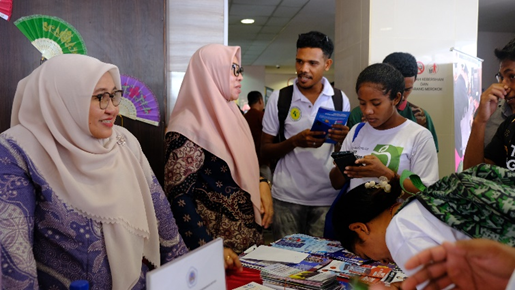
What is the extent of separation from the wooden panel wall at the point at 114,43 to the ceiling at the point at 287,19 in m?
3.58

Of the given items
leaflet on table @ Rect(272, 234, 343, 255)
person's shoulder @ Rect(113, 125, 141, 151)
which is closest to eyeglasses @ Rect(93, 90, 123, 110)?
person's shoulder @ Rect(113, 125, 141, 151)

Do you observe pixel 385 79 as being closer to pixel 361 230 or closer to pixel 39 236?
pixel 361 230

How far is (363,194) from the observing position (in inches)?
61.6

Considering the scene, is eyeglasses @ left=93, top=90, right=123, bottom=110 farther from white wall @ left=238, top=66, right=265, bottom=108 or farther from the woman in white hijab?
white wall @ left=238, top=66, right=265, bottom=108

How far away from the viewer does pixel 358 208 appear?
5.01 ft

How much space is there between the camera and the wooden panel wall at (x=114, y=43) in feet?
7.48

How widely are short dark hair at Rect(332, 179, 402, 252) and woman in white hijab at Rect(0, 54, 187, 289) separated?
72 centimetres

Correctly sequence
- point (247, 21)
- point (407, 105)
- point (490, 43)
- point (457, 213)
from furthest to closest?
1. point (490, 43)
2. point (247, 21)
3. point (407, 105)
4. point (457, 213)

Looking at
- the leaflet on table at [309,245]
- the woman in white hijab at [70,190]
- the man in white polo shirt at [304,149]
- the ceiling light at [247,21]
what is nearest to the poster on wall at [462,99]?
the man in white polo shirt at [304,149]

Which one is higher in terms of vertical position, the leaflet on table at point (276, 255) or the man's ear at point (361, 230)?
the man's ear at point (361, 230)

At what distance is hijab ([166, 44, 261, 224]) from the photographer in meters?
1.85

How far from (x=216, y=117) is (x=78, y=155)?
2.28 ft

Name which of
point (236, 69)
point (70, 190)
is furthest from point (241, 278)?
point (236, 69)

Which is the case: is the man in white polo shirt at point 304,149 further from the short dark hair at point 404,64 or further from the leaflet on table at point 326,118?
the short dark hair at point 404,64
